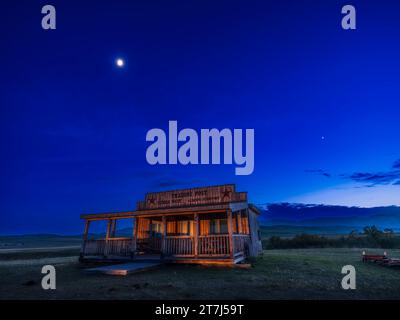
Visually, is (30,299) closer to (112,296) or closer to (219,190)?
(112,296)

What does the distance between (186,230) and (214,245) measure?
5685 mm

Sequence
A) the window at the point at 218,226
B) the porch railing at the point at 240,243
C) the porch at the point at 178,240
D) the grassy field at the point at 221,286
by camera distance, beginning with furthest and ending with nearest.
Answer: the window at the point at 218,226 → the porch railing at the point at 240,243 → the porch at the point at 178,240 → the grassy field at the point at 221,286

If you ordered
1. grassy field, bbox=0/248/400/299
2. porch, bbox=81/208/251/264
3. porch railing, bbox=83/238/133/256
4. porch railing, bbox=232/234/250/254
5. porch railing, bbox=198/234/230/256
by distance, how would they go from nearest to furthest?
1. grassy field, bbox=0/248/400/299
2. porch railing, bbox=198/234/230/256
3. porch, bbox=81/208/251/264
4. porch railing, bbox=232/234/250/254
5. porch railing, bbox=83/238/133/256

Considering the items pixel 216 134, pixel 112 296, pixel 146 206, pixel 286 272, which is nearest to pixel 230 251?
pixel 286 272

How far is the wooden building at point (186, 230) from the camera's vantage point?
1455 cm

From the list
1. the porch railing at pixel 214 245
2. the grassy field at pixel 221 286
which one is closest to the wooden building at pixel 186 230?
the porch railing at pixel 214 245

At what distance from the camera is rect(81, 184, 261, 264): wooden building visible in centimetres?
1455

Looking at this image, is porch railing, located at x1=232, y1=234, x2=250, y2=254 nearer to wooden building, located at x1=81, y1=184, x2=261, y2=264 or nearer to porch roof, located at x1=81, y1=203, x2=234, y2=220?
wooden building, located at x1=81, y1=184, x2=261, y2=264

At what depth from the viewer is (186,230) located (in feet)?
65.5

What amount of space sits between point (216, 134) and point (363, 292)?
9746 millimetres

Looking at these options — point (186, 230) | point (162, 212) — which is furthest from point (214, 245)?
point (186, 230)

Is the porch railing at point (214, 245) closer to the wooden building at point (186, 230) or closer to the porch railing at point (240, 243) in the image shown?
the wooden building at point (186, 230)

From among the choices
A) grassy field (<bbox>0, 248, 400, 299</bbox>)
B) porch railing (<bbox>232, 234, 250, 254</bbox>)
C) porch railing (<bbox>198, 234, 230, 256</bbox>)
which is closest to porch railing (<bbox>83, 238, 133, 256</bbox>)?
porch railing (<bbox>198, 234, 230, 256</bbox>)

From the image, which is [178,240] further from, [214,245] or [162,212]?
[214,245]
